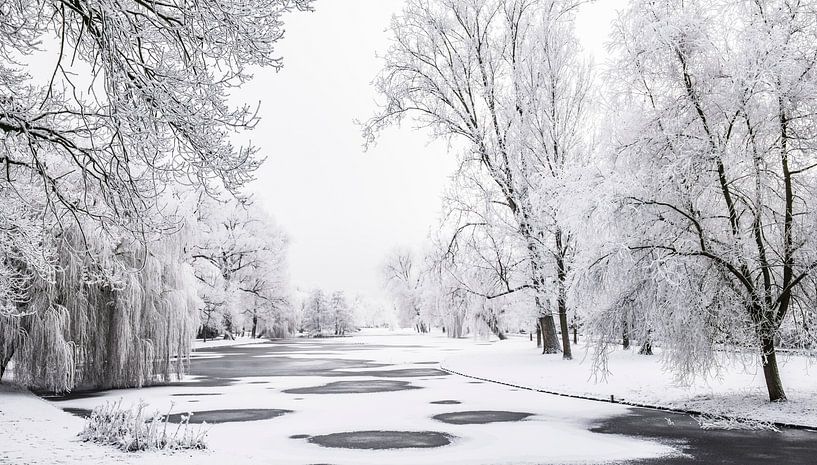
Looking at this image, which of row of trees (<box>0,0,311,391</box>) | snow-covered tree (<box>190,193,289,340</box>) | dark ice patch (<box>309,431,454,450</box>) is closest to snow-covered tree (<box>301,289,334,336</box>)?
snow-covered tree (<box>190,193,289,340</box>)

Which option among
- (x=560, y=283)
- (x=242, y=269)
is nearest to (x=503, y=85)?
(x=560, y=283)

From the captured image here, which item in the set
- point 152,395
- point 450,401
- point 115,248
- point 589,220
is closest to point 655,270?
point 589,220

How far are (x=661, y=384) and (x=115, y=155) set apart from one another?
15362mm

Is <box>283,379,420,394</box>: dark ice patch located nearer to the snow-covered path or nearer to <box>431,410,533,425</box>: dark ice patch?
the snow-covered path

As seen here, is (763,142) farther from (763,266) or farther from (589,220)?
(589,220)

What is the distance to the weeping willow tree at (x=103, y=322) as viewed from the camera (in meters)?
16.8

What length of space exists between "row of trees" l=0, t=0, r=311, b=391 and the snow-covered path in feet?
5.50

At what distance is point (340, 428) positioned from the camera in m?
12.0

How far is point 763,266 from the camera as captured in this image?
42.0 ft

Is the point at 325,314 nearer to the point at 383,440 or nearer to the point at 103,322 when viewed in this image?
the point at 103,322

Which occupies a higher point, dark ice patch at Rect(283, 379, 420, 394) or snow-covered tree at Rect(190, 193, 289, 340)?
snow-covered tree at Rect(190, 193, 289, 340)

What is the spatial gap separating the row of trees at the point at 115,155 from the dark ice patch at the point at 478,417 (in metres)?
6.36

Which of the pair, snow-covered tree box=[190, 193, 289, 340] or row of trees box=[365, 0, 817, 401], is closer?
row of trees box=[365, 0, 817, 401]

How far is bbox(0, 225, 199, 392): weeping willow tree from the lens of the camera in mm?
16766
